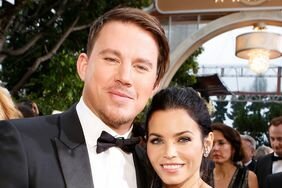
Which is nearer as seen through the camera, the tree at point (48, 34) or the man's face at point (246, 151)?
the man's face at point (246, 151)

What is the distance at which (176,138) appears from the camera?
185 cm

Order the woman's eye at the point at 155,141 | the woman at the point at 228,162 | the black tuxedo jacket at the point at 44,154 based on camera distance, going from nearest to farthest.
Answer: the black tuxedo jacket at the point at 44,154 < the woman's eye at the point at 155,141 < the woman at the point at 228,162

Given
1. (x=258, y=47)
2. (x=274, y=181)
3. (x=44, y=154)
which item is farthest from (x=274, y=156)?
(x=44, y=154)

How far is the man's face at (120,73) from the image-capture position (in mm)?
1619

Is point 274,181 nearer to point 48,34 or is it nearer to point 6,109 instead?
point 6,109

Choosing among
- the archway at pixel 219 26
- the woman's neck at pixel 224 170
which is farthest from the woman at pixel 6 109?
the archway at pixel 219 26

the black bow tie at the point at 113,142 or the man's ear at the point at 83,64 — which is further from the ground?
the man's ear at the point at 83,64

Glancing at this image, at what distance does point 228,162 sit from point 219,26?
564 cm

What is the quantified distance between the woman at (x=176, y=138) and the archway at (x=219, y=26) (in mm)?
7482

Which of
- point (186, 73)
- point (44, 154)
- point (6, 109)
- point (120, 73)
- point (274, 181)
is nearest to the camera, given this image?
point (44, 154)

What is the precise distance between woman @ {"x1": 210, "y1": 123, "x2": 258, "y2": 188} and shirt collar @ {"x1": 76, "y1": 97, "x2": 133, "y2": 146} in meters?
2.57

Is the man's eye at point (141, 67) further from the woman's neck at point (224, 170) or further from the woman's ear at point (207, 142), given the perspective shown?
the woman's neck at point (224, 170)

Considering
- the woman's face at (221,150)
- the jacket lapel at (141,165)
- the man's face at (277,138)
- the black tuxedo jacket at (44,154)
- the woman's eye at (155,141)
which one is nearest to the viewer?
the black tuxedo jacket at (44,154)

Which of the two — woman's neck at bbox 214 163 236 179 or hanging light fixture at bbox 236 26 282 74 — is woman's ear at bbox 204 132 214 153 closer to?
woman's neck at bbox 214 163 236 179
